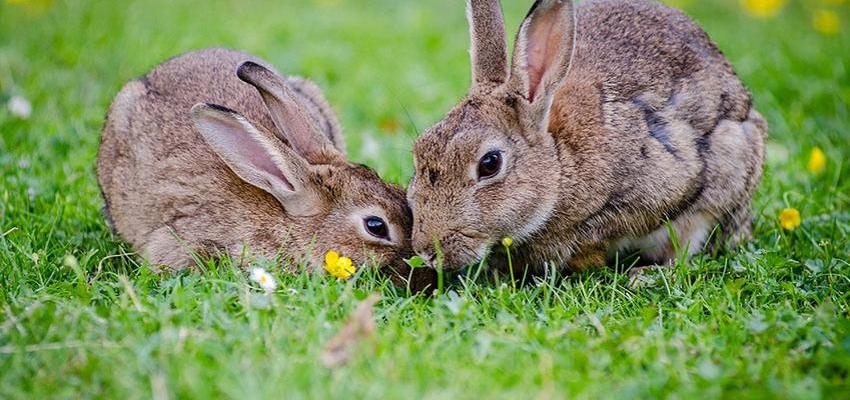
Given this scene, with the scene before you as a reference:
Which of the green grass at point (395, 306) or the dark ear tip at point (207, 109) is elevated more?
the dark ear tip at point (207, 109)

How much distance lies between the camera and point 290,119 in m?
5.46

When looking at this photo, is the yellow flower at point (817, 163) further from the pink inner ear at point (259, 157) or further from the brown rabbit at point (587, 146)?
the pink inner ear at point (259, 157)

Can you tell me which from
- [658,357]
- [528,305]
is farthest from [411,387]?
[528,305]

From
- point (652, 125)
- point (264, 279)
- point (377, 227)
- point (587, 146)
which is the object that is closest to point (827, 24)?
point (652, 125)

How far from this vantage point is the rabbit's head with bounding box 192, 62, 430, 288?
16.9 ft

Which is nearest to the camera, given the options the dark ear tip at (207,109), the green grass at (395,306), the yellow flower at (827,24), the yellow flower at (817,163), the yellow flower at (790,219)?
the green grass at (395,306)

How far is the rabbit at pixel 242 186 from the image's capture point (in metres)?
5.19

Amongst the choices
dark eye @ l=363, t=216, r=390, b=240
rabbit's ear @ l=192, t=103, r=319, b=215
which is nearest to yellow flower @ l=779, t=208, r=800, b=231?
dark eye @ l=363, t=216, r=390, b=240

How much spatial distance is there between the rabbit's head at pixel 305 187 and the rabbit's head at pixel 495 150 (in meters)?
0.35

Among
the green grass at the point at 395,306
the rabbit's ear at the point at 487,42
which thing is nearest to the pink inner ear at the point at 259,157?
the green grass at the point at 395,306

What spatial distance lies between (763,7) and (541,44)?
20.9 feet

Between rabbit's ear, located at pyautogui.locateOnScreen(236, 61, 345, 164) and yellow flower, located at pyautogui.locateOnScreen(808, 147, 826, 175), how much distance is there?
333 centimetres

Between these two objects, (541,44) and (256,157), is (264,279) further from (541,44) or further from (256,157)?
(541,44)

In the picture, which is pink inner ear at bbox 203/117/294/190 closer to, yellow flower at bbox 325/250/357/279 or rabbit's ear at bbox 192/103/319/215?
rabbit's ear at bbox 192/103/319/215
